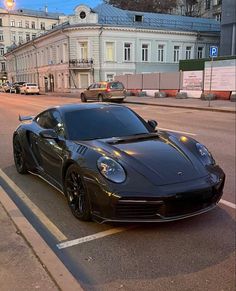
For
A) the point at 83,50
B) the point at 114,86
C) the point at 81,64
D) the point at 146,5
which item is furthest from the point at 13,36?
the point at 114,86

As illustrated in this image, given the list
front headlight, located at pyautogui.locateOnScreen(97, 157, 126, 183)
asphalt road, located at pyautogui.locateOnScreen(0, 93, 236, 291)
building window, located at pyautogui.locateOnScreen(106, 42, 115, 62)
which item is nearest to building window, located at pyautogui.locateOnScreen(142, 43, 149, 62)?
building window, located at pyautogui.locateOnScreen(106, 42, 115, 62)

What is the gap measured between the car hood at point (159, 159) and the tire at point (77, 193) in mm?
452

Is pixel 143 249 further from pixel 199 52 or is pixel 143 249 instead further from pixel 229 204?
pixel 199 52

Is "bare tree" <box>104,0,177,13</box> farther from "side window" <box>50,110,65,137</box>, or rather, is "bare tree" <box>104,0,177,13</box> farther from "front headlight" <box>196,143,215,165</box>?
"front headlight" <box>196,143,215,165</box>

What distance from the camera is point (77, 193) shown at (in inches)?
180

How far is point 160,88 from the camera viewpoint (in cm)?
3319

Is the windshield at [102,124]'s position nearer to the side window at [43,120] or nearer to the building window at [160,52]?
the side window at [43,120]

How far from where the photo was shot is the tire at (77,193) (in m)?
4.40

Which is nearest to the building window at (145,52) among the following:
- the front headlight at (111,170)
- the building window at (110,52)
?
the building window at (110,52)

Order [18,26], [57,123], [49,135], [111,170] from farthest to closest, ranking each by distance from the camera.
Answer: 1. [18,26]
2. [57,123]
3. [49,135]
4. [111,170]

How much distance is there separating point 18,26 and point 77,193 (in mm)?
111371

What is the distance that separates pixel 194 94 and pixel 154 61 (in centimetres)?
2313

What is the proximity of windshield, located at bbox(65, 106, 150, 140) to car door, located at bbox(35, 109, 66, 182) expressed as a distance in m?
0.16

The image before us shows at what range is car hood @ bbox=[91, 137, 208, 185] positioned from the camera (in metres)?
4.14
